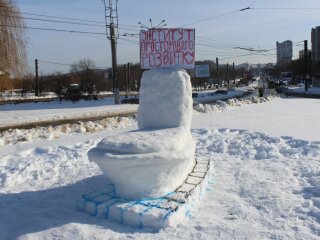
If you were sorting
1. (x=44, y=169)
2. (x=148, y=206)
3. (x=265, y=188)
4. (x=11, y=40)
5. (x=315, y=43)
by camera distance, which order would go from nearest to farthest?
(x=148, y=206)
(x=265, y=188)
(x=44, y=169)
(x=11, y=40)
(x=315, y=43)

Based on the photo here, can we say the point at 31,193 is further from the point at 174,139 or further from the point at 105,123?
the point at 105,123

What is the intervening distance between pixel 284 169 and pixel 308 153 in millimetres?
1567

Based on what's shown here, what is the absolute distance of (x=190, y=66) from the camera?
7.70 metres

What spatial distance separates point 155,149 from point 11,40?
589 inches

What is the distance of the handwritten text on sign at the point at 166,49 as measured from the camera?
7.61 metres

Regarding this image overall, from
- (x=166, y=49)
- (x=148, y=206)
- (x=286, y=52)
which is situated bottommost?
(x=148, y=206)

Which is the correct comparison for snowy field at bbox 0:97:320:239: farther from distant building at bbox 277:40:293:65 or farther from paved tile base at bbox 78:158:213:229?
distant building at bbox 277:40:293:65

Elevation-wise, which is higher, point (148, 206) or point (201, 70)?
point (201, 70)

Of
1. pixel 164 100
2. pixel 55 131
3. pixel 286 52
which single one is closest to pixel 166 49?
pixel 164 100

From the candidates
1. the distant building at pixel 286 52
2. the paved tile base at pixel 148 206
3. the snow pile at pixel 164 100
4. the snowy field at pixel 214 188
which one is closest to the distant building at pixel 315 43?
the distant building at pixel 286 52

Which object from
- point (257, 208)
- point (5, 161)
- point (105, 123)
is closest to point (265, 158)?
point (257, 208)

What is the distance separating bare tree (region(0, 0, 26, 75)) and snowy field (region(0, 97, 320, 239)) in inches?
264

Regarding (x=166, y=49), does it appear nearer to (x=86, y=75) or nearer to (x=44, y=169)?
(x=44, y=169)

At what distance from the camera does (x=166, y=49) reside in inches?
301
